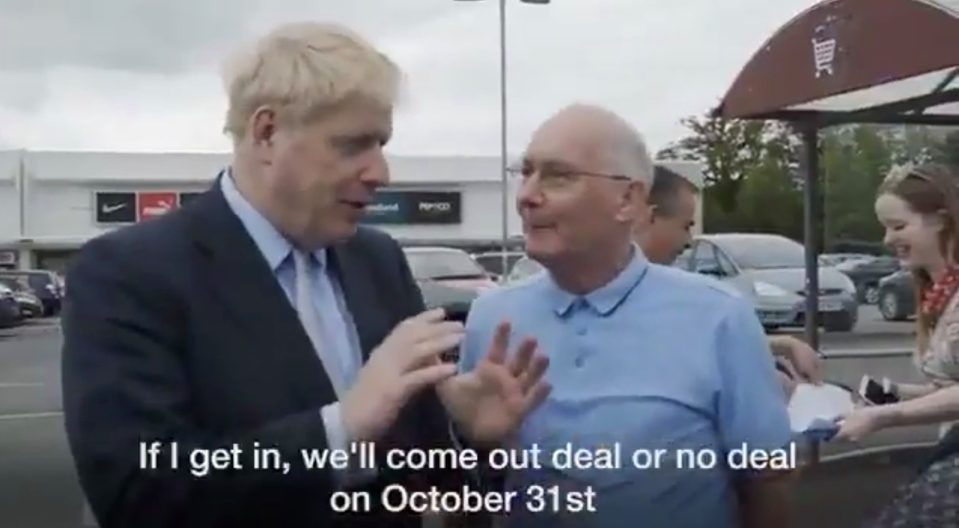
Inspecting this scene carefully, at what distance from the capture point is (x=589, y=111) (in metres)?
1.93

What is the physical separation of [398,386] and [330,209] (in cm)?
24

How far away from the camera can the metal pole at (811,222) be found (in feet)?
19.6

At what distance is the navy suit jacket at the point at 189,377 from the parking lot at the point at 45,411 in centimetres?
193

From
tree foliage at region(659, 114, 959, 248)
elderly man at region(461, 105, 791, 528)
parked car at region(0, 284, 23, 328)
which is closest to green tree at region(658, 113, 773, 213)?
tree foliage at region(659, 114, 959, 248)

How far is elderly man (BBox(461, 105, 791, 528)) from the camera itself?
6.04ft

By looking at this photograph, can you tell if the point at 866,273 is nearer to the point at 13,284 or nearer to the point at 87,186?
the point at 13,284

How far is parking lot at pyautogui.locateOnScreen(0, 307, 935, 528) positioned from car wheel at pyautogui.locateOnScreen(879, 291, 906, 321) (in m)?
0.06

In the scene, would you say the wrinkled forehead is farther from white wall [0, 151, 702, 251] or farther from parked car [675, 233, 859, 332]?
white wall [0, 151, 702, 251]

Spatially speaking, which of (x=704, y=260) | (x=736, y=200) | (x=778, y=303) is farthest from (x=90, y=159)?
(x=778, y=303)

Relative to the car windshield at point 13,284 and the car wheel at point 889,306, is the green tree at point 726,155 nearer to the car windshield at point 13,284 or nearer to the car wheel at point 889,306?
the car wheel at point 889,306

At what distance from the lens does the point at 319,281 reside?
1.55m

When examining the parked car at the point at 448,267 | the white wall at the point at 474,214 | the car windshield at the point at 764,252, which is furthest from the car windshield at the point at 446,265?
the white wall at the point at 474,214

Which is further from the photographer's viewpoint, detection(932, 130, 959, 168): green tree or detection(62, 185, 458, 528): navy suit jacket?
detection(932, 130, 959, 168): green tree

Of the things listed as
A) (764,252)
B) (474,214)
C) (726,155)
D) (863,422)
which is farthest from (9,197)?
(863,422)
